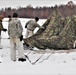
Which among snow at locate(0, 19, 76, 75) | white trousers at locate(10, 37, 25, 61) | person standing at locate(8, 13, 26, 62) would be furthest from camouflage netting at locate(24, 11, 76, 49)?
person standing at locate(8, 13, 26, 62)

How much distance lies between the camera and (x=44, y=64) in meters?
13.5

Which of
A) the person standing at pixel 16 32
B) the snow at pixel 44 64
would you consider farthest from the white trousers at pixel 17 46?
the snow at pixel 44 64

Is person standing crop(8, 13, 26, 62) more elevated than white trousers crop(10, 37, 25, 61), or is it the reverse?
person standing crop(8, 13, 26, 62)

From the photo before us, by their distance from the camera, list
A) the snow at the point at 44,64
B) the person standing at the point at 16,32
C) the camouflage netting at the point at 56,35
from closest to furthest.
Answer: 1. the snow at the point at 44,64
2. the person standing at the point at 16,32
3. the camouflage netting at the point at 56,35

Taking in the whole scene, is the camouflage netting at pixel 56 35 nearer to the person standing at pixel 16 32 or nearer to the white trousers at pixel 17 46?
the white trousers at pixel 17 46

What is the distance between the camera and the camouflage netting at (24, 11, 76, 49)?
17656mm

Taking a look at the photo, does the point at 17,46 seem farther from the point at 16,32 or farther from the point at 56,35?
the point at 56,35

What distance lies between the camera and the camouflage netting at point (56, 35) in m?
17.7

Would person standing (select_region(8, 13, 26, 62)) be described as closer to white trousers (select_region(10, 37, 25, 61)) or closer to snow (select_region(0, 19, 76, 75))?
white trousers (select_region(10, 37, 25, 61))

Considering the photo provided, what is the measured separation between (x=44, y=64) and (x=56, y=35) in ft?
16.1

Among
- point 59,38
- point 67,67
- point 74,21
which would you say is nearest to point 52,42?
point 59,38

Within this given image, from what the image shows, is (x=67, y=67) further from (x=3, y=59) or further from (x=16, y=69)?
(x=3, y=59)

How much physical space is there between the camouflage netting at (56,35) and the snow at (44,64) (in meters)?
0.58

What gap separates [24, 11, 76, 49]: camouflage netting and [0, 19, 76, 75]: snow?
1.89ft
